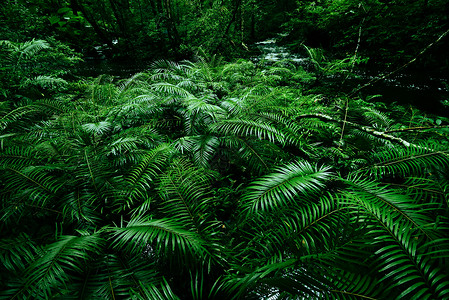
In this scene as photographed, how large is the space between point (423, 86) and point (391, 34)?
6.76 ft

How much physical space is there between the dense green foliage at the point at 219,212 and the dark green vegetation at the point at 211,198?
1 cm

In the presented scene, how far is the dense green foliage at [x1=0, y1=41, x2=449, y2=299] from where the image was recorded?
89 centimetres

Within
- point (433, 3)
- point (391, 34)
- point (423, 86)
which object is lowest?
point (423, 86)

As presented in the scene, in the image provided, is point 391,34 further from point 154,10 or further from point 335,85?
point 154,10

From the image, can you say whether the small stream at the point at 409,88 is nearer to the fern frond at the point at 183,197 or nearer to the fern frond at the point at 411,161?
the fern frond at the point at 411,161

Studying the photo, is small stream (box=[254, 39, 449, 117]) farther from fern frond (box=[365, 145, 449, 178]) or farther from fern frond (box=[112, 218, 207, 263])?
fern frond (box=[112, 218, 207, 263])

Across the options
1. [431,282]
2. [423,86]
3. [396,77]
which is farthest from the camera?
[396,77]

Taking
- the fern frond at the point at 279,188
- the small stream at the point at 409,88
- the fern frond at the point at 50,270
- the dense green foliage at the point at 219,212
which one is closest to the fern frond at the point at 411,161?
the dense green foliage at the point at 219,212

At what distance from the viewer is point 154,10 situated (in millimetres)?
9266

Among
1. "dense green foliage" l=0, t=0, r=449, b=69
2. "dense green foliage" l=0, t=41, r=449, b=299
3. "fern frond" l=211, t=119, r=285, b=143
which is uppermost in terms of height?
"dense green foliage" l=0, t=0, r=449, b=69

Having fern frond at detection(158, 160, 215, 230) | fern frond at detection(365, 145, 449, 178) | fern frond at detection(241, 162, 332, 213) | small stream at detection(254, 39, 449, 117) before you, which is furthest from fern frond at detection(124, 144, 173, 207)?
small stream at detection(254, 39, 449, 117)

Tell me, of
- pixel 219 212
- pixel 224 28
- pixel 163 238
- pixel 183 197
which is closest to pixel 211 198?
pixel 183 197

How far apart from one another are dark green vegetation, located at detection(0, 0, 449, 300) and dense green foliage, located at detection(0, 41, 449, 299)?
1cm

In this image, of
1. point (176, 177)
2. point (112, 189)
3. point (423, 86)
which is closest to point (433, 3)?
point (423, 86)
